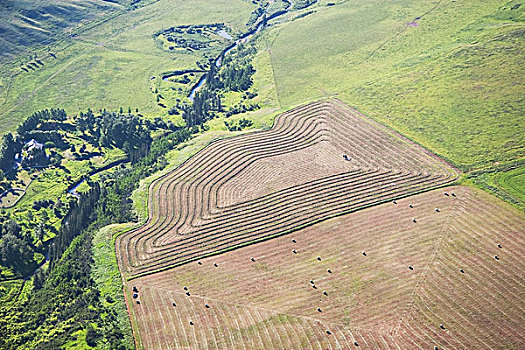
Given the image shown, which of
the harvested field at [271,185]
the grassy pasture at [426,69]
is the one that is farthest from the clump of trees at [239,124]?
the grassy pasture at [426,69]

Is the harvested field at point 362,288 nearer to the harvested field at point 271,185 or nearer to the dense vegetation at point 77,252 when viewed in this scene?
the harvested field at point 271,185

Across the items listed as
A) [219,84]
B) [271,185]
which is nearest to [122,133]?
[219,84]

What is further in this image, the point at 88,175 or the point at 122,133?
the point at 122,133

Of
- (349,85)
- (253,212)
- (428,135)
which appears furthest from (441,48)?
(253,212)

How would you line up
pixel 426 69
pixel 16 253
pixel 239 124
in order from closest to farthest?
pixel 16 253 < pixel 239 124 < pixel 426 69

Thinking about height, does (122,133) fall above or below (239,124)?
above

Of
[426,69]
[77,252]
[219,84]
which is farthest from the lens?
[219,84]

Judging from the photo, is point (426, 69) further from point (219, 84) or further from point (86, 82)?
point (86, 82)

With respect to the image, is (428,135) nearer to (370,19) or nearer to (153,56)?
(370,19)
